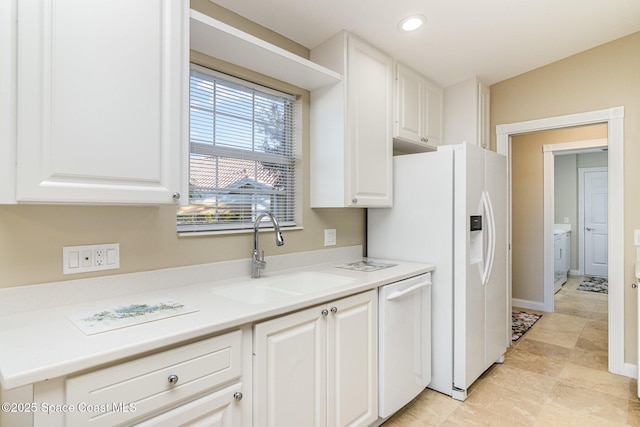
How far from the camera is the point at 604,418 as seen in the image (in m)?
2.09

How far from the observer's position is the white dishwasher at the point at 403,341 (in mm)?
1922

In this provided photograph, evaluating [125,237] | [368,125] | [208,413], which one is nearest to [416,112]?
[368,125]

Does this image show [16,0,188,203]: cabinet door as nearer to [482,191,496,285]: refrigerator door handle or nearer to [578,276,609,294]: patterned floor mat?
[482,191,496,285]: refrigerator door handle

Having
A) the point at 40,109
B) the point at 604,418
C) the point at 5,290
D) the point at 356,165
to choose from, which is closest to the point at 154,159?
the point at 40,109

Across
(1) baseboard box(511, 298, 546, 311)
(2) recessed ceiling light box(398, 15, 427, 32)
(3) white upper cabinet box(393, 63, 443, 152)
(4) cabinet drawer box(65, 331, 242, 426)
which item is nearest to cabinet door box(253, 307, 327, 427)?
(4) cabinet drawer box(65, 331, 242, 426)

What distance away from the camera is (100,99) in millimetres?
1183

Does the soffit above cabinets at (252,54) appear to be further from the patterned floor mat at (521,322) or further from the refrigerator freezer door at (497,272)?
the patterned floor mat at (521,322)

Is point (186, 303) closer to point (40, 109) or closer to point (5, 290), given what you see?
point (5, 290)

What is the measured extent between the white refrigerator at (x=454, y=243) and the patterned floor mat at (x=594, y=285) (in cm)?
381

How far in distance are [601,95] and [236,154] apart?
2.94 metres

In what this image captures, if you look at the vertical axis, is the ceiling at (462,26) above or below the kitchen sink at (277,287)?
above

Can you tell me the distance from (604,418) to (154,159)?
284 cm

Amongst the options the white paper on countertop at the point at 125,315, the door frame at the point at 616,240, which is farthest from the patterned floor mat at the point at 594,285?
the white paper on countertop at the point at 125,315

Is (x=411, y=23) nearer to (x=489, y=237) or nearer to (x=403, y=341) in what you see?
(x=489, y=237)
